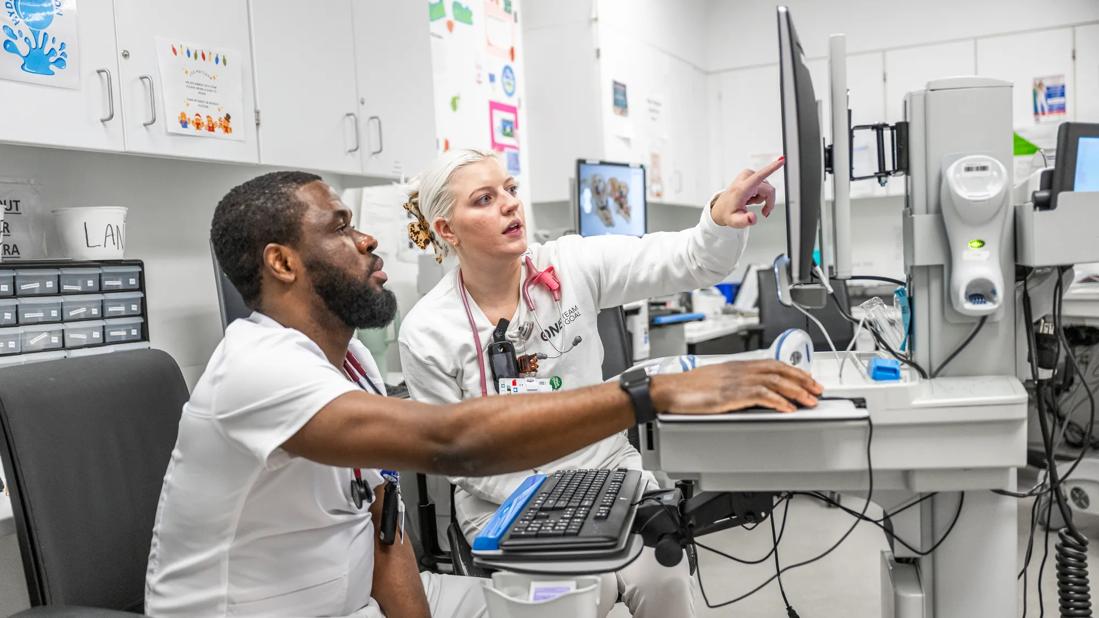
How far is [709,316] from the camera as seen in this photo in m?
4.66

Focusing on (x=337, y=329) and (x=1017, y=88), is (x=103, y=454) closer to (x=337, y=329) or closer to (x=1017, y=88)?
(x=337, y=329)

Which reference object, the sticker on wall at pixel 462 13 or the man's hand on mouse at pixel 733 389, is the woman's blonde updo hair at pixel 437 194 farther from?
the sticker on wall at pixel 462 13

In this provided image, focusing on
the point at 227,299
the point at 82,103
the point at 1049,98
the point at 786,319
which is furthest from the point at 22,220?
the point at 1049,98

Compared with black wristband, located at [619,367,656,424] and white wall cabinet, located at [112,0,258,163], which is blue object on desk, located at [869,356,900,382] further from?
white wall cabinet, located at [112,0,258,163]

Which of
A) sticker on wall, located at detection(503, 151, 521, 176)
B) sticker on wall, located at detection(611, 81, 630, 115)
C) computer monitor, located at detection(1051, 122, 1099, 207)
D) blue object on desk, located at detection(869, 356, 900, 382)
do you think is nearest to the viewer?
blue object on desk, located at detection(869, 356, 900, 382)

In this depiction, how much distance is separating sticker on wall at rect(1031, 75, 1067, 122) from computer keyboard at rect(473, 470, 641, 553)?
4.71 meters

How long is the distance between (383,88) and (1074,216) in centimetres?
204

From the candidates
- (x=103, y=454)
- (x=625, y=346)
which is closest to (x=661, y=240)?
(x=625, y=346)

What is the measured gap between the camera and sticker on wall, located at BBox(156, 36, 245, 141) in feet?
6.61

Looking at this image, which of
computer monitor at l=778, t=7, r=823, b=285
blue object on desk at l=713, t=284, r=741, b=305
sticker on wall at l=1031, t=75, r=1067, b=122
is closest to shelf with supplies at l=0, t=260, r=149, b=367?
computer monitor at l=778, t=7, r=823, b=285

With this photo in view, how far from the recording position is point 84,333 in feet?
6.66

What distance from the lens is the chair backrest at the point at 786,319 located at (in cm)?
Result: 398

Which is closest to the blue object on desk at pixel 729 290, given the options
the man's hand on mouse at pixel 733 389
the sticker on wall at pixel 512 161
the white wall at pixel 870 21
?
the white wall at pixel 870 21

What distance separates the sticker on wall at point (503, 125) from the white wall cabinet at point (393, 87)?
3.13 ft
